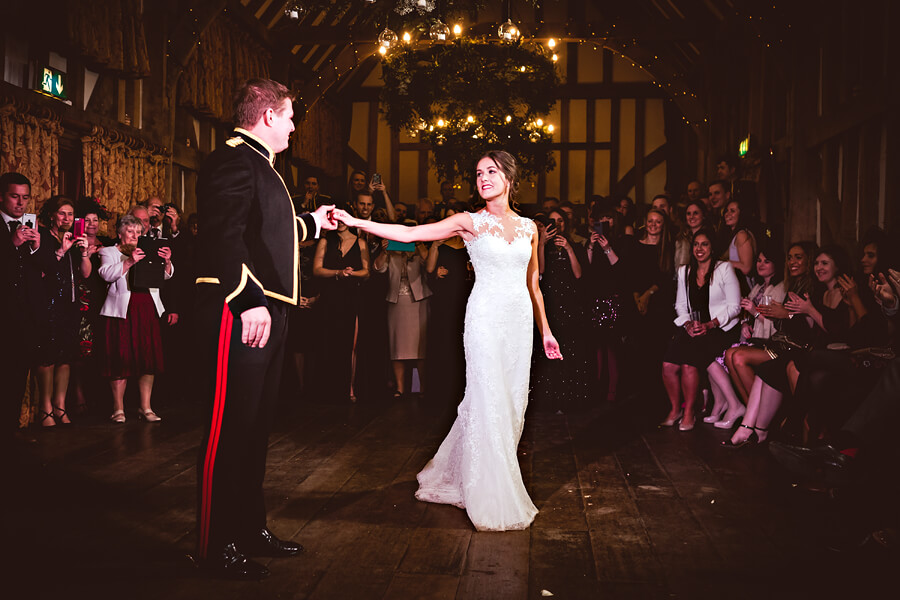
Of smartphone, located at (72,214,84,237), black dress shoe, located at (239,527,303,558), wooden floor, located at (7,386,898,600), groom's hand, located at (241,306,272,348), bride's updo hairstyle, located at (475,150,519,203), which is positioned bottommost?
wooden floor, located at (7,386,898,600)

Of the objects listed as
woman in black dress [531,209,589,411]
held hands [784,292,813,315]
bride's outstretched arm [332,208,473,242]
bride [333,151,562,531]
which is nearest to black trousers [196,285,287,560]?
bride's outstretched arm [332,208,473,242]

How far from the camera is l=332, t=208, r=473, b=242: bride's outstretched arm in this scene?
3428mm

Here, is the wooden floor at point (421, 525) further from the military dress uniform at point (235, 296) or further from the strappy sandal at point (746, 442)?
the military dress uniform at point (235, 296)

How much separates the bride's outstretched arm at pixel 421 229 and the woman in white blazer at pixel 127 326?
2.90 metres

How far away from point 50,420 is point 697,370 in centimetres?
450

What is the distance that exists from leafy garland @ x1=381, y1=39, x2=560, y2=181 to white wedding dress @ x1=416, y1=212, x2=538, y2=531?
465cm

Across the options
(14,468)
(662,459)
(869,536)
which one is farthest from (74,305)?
(869,536)

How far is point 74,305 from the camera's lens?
5605 millimetres

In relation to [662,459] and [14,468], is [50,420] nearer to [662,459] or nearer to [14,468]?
[14,468]

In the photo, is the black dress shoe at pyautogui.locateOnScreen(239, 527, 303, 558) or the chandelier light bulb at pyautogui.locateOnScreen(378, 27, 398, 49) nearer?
the black dress shoe at pyautogui.locateOnScreen(239, 527, 303, 558)

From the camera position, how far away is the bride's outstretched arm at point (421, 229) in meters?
3.43

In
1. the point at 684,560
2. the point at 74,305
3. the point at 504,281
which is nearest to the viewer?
the point at 684,560

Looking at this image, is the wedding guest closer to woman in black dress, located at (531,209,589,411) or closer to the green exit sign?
woman in black dress, located at (531,209,589,411)

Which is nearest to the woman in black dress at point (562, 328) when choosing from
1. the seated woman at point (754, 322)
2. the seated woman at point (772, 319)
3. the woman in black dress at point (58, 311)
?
the seated woman at point (754, 322)
